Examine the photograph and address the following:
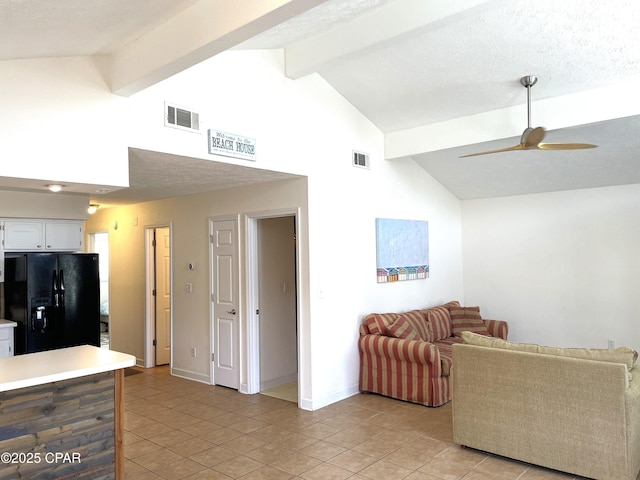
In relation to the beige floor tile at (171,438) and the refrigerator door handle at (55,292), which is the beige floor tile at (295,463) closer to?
the beige floor tile at (171,438)

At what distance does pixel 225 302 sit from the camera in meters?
5.64

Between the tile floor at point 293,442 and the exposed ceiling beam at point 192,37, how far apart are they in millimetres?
2701

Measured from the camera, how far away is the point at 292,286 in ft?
19.6

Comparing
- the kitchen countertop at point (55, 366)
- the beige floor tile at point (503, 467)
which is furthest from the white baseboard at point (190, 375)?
the beige floor tile at point (503, 467)

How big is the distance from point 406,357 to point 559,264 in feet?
9.34

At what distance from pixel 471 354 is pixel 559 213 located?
359 centimetres

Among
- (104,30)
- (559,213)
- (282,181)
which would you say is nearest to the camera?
(104,30)

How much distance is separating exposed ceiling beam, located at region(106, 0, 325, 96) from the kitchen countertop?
5.87ft

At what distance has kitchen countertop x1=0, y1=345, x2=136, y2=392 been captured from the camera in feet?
8.80

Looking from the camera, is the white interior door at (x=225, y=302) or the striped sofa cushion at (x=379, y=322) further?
the white interior door at (x=225, y=302)

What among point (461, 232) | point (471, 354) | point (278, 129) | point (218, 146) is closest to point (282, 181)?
point (278, 129)

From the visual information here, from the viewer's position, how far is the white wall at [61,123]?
9.61 feet

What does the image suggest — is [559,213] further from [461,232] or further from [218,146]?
[218,146]

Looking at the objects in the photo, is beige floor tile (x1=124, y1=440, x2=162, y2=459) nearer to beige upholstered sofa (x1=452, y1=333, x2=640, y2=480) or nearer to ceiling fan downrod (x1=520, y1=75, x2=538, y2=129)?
beige upholstered sofa (x1=452, y1=333, x2=640, y2=480)
